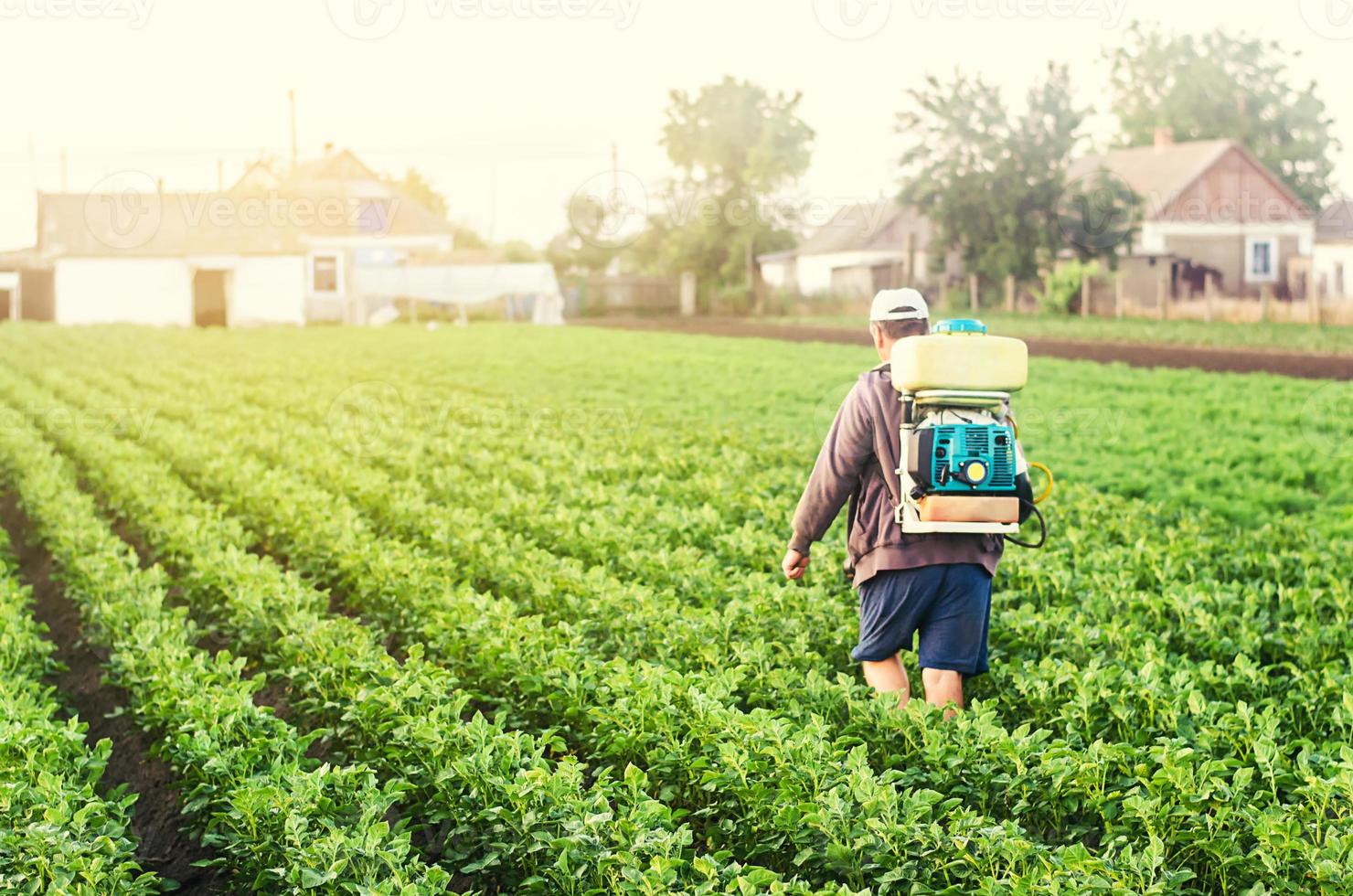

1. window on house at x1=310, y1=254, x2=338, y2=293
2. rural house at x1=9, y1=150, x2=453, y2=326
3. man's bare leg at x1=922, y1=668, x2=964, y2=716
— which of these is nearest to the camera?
man's bare leg at x1=922, y1=668, x2=964, y2=716

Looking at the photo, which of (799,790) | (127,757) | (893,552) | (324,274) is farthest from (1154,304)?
(799,790)

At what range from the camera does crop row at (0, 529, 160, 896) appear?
4164mm

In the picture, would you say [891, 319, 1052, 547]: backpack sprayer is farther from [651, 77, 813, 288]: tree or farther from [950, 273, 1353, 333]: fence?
[651, 77, 813, 288]: tree

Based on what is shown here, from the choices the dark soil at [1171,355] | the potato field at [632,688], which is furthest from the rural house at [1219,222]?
the potato field at [632,688]

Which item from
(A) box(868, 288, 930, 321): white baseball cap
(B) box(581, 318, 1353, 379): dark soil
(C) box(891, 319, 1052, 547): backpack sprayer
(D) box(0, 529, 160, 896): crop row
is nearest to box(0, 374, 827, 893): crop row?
(D) box(0, 529, 160, 896): crop row

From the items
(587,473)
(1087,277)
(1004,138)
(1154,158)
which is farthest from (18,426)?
(1154,158)

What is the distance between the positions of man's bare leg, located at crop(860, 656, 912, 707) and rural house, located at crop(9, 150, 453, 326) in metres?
36.4

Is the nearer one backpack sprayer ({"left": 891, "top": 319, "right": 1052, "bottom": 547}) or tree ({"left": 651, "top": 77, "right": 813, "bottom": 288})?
backpack sprayer ({"left": 891, "top": 319, "right": 1052, "bottom": 547})

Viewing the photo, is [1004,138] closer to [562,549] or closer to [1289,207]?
[1289,207]

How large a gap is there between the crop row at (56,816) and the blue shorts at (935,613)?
2.64 meters

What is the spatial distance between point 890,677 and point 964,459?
1.01m

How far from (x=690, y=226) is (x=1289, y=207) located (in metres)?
18.8

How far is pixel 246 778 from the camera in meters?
4.83

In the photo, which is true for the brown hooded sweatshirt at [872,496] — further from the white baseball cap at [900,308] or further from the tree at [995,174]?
the tree at [995,174]
